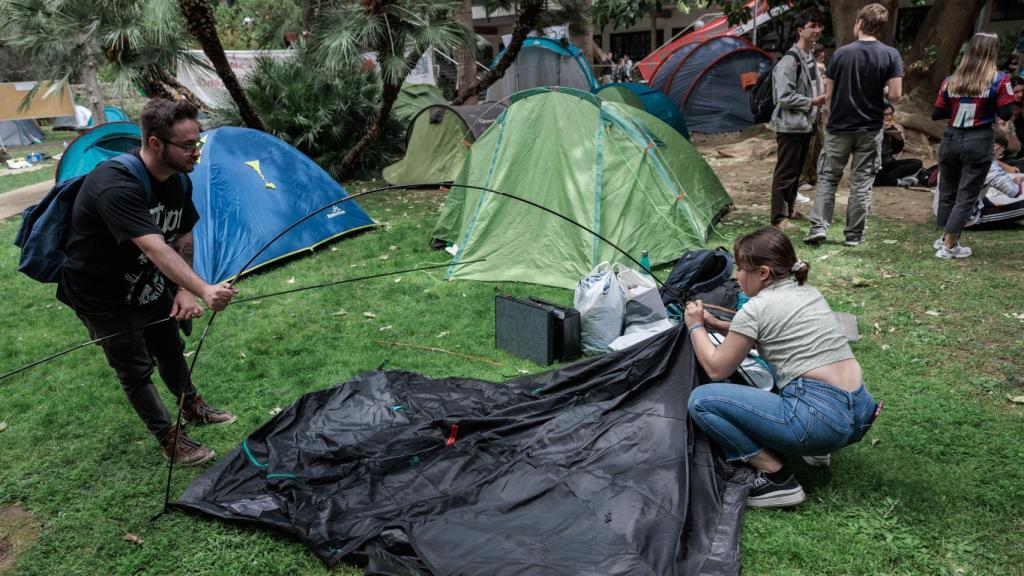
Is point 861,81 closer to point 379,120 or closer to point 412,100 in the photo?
point 379,120

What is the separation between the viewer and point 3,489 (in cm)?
305

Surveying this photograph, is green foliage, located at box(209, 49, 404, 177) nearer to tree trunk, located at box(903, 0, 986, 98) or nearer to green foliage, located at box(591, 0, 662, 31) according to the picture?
tree trunk, located at box(903, 0, 986, 98)

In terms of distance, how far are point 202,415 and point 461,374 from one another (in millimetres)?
1427

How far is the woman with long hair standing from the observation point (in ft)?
16.3

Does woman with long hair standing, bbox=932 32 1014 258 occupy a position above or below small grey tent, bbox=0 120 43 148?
above

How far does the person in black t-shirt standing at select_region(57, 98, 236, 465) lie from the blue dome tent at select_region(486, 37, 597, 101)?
11.5 metres

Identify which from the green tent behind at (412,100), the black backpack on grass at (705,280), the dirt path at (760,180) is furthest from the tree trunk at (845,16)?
the green tent behind at (412,100)

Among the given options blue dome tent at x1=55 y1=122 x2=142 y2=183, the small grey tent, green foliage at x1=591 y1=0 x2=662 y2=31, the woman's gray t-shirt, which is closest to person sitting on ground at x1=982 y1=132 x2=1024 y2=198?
the woman's gray t-shirt

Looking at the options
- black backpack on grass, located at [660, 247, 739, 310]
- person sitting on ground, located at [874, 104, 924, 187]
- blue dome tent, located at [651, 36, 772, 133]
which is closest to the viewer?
black backpack on grass, located at [660, 247, 739, 310]

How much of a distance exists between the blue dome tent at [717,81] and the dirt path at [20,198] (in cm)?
1148

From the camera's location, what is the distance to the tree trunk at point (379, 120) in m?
8.59

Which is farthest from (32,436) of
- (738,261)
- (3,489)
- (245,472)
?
(738,261)

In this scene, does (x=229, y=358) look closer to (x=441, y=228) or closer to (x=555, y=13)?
(x=441, y=228)

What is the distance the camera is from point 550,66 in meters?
14.1
